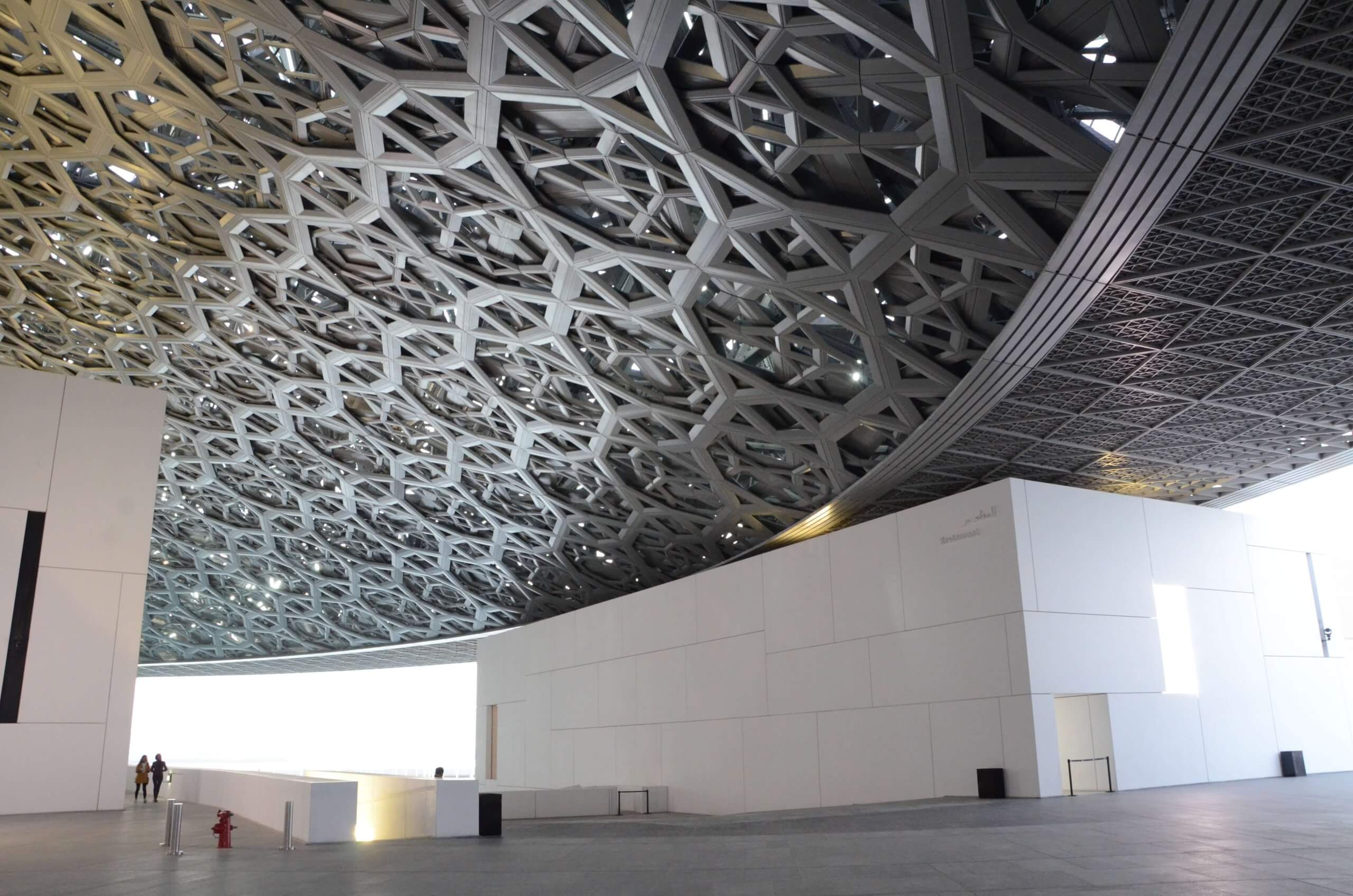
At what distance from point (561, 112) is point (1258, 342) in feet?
38.7

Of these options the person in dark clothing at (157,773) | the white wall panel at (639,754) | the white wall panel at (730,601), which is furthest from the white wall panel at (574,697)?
the person in dark clothing at (157,773)

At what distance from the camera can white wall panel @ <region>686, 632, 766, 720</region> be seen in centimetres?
2427

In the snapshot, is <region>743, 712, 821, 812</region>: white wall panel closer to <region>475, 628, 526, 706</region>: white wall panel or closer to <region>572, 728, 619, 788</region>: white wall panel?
<region>572, 728, 619, 788</region>: white wall panel

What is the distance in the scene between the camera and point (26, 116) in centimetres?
1806

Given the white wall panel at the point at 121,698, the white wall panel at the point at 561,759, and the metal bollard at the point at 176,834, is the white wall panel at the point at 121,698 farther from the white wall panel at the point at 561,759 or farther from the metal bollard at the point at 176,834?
the white wall panel at the point at 561,759

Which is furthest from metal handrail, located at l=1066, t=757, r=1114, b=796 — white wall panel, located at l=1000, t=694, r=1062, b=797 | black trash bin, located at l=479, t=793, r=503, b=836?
black trash bin, located at l=479, t=793, r=503, b=836

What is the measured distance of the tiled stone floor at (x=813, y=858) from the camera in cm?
674

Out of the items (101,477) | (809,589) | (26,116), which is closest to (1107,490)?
(809,589)

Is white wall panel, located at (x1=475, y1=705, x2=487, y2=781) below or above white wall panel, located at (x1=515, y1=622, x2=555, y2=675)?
below

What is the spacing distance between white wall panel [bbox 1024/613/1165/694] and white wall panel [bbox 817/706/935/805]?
9.03ft

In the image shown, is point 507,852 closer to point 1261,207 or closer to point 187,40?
point 1261,207

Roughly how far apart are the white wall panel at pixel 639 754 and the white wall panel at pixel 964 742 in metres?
11.0

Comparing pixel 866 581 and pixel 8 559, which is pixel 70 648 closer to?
pixel 8 559

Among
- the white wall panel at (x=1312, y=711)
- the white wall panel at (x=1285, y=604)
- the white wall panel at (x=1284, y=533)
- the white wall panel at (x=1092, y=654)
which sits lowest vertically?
the white wall panel at (x=1312, y=711)
